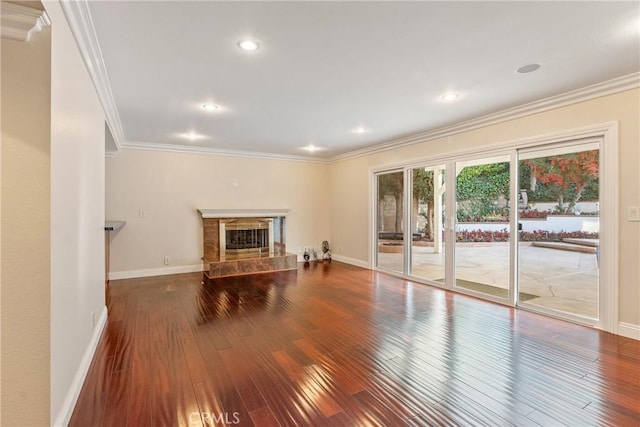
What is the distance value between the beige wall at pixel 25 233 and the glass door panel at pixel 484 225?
4555mm

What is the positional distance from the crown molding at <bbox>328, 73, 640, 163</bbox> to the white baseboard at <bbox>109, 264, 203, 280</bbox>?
177 inches

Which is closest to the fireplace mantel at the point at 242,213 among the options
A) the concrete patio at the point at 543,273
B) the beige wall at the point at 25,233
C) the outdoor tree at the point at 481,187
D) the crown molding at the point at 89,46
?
Result: the crown molding at the point at 89,46

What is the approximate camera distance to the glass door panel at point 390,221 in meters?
5.62

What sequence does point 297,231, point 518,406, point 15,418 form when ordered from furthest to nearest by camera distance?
1. point 297,231
2. point 518,406
3. point 15,418

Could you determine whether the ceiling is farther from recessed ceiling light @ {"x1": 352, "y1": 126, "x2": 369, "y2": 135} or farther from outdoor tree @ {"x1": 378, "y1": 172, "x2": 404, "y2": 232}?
outdoor tree @ {"x1": 378, "y1": 172, "x2": 404, "y2": 232}

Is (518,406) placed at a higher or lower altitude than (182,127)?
lower

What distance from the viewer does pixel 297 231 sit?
7086 mm

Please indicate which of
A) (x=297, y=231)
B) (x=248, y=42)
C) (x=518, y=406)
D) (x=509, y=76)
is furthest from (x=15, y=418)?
(x=297, y=231)

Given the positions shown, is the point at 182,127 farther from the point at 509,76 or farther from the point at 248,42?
the point at 509,76

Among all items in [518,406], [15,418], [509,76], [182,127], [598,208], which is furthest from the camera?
[182,127]

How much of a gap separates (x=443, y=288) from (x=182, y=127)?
15.5 feet

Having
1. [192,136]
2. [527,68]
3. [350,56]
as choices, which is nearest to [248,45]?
[350,56]

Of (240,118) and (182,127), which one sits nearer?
(240,118)

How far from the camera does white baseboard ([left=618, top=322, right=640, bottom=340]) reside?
2.81 metres
